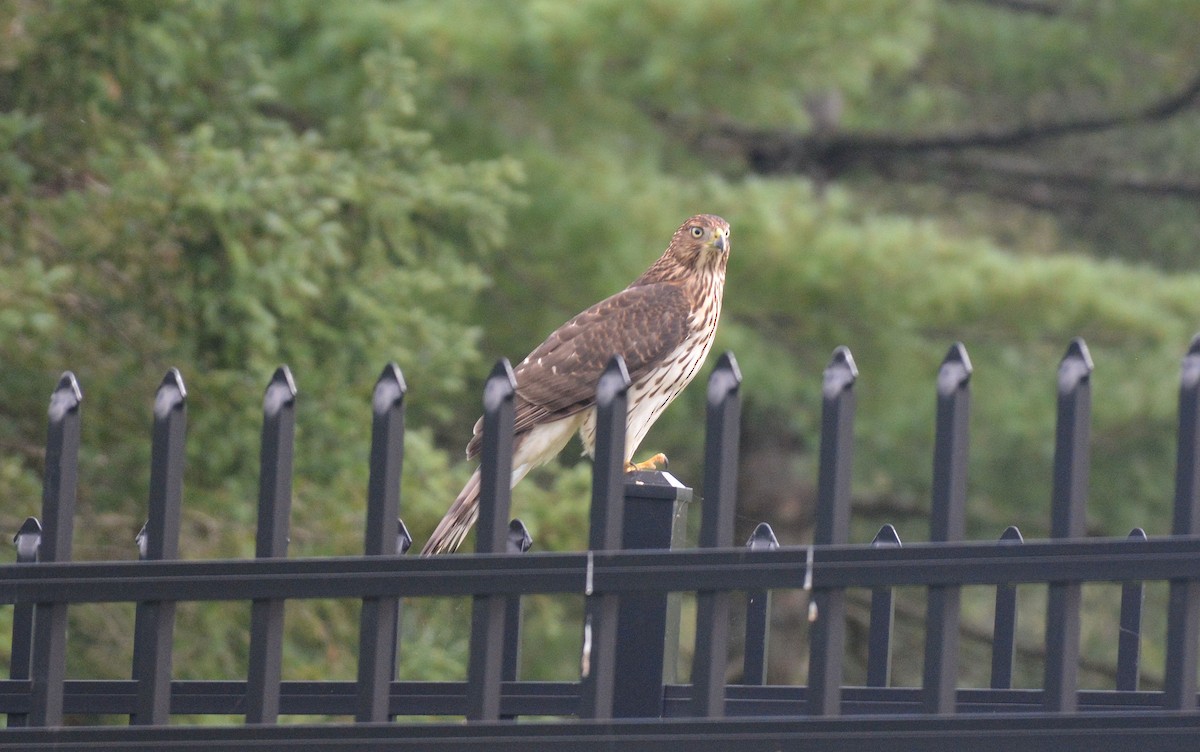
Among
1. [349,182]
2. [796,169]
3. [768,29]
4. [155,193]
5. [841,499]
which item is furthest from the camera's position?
[796,169]

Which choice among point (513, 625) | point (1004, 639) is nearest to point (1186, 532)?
point (1004, 639)

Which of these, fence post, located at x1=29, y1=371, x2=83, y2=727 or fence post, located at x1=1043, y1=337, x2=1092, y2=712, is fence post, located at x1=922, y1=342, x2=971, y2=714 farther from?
fence post, located at x1=29, y1=371, x2=83, y2=727

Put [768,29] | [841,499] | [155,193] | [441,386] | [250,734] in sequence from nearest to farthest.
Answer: [841,499]
[250,734]
[155,193]
[441,386]
[768,29]

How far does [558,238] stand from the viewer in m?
9.57

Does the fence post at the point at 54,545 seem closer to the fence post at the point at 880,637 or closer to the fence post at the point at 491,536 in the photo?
the fence post at the point at 491,536

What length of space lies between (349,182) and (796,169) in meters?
6.85

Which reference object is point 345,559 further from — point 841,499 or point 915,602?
point 915,602

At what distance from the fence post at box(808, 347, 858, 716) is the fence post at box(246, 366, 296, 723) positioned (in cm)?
81

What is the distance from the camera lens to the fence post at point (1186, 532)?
Result: 211 centimetres

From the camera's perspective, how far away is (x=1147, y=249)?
13.3 meters

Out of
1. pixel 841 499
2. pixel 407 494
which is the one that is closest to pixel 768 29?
pixel 407 494

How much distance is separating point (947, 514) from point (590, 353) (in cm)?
260

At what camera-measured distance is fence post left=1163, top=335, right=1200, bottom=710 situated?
2107mm

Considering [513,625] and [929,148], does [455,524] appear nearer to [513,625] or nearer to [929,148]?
[513,625]
